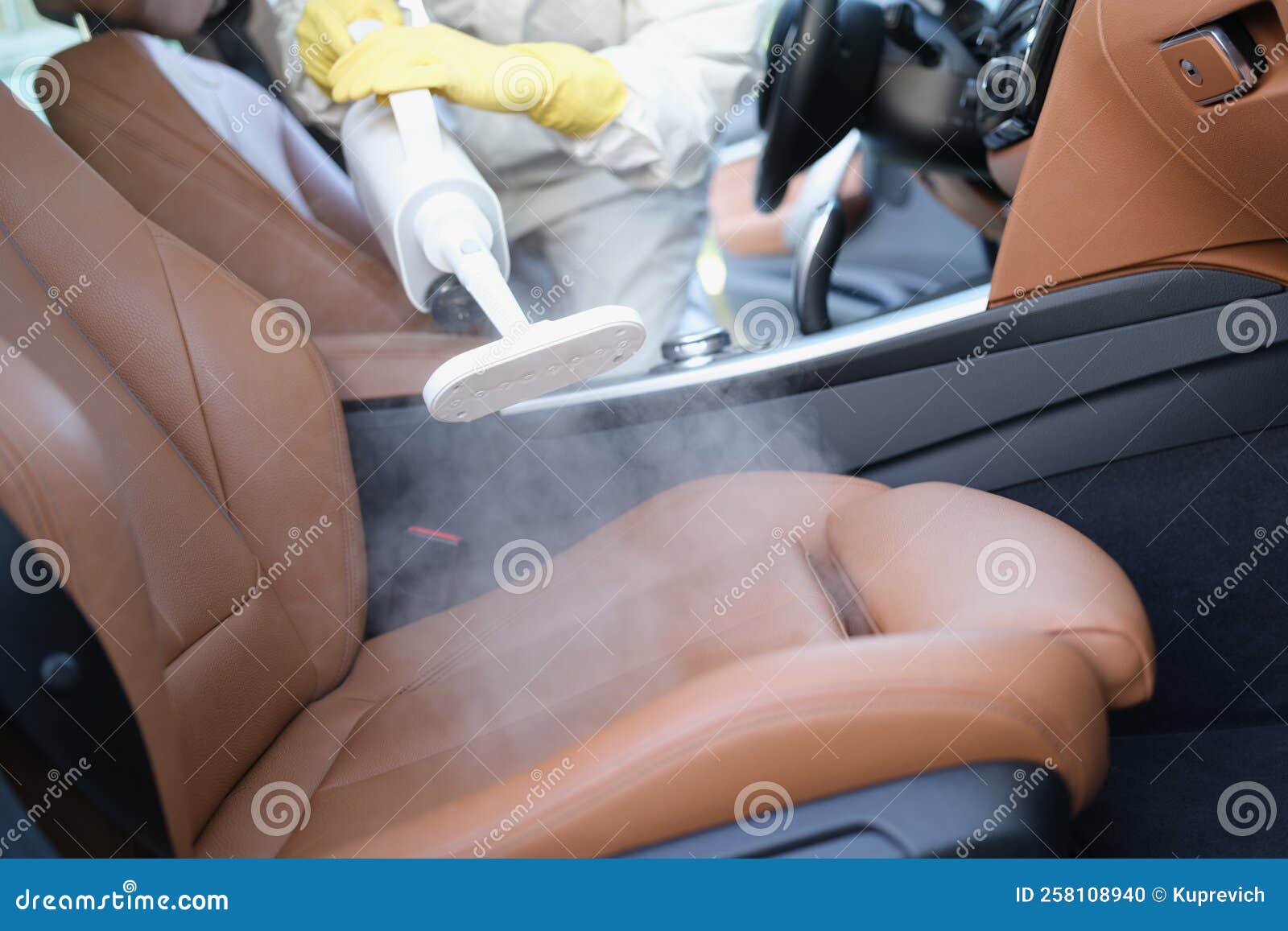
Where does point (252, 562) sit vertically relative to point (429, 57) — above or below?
below

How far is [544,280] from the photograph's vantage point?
1358 millimetres

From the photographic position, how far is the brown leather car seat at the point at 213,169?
3.22 feet

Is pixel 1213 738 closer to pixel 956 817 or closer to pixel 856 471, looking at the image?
pixel 856 471

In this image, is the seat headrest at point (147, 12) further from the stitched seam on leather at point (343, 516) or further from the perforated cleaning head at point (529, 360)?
the perforated cleaning head at point (529, 360)

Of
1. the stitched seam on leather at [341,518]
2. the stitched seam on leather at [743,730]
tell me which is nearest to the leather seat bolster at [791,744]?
the stitched seam on leather at [743,730]

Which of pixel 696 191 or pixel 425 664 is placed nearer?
pixel 425 664

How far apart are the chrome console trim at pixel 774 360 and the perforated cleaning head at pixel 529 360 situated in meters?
0.30

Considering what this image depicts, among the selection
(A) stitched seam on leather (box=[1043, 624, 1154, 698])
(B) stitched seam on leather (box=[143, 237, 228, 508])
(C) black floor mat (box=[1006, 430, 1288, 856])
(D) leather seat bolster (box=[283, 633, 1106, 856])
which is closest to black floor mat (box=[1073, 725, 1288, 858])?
(C) black floor mat (box=[1006, 430, 1288, 856])

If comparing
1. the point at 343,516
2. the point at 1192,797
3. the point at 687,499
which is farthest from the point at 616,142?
the point at 1192,797

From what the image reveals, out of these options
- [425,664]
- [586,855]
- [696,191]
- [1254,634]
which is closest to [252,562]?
[425,664]

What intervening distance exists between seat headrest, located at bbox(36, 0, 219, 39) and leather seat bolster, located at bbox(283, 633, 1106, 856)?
860mm

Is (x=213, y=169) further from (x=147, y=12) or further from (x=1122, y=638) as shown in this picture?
(x=1122, y=638)

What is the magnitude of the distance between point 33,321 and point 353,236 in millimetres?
556

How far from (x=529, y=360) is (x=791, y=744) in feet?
1.12
